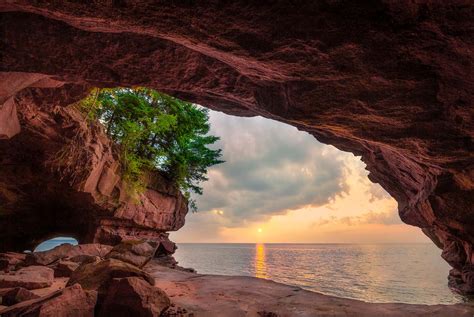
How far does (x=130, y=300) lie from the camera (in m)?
4.77

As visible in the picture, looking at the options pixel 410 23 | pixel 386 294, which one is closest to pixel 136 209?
pixel 410 23

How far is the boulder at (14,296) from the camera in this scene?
5.14m

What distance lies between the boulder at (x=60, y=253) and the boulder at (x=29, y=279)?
2.25m

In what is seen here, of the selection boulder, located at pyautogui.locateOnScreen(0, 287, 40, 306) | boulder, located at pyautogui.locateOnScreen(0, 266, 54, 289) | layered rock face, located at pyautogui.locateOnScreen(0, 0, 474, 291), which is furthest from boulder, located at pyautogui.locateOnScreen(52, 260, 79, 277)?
layered rock face, located at pyautogui.locateOnScreen(0, 0, 474, 291)

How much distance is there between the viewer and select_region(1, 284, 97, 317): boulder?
13.2 ft

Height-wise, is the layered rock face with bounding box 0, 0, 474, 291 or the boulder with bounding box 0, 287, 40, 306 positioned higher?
the layered rock face with bounding box 0, 0, 474, 291

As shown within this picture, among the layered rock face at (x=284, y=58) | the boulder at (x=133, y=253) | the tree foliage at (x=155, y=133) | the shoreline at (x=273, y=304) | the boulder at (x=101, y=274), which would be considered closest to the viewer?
the layered rock face at (x=284, y=58)

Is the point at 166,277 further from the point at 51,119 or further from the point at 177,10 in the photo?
the point at 177,10

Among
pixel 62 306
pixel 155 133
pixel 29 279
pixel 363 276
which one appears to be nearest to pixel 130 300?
pixel 62 306

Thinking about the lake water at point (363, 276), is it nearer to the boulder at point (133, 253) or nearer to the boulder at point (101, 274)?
the boulder at point (133, 253)

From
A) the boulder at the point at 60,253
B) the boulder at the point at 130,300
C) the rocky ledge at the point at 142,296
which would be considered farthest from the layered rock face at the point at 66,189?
the boulder at the point at 130,300

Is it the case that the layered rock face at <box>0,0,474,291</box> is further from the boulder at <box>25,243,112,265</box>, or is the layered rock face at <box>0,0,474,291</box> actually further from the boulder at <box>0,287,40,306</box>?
the boulder at <box>25,243,112,265</box>

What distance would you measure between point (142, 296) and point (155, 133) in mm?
11719

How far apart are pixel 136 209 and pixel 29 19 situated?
524 inches
